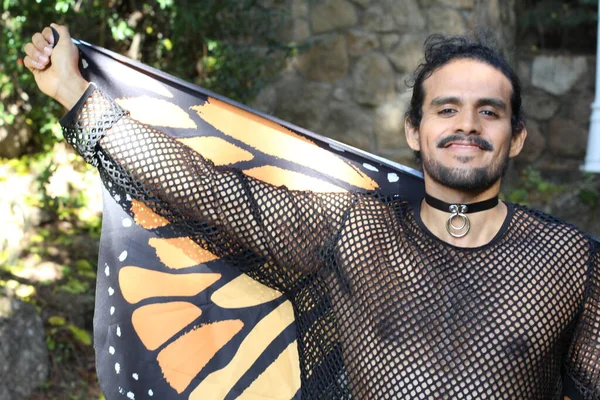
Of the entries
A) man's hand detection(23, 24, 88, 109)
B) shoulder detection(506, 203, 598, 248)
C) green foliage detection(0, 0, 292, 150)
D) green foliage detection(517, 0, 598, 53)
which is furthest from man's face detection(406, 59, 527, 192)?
green foliage detection(517, 0, 598, 53)

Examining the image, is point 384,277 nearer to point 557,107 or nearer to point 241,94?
point 241,94

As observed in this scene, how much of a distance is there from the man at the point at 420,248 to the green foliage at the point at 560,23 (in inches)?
164

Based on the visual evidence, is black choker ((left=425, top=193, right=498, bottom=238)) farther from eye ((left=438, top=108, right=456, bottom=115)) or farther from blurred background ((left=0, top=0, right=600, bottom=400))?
blurred background ((left=0, top=0, right=600, bottom=400))

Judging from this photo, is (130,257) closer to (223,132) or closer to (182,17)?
(223,132)

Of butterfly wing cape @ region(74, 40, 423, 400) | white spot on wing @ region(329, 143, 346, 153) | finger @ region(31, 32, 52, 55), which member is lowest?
butterfly wing cape @ region(74, 40, 423, 400)

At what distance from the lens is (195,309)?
225cm

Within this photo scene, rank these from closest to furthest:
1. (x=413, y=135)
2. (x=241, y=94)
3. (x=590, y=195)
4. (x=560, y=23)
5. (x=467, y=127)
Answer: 1. (x=467, y=127)
2. (x=413, y=135)
3. (x=241, y=94)
4. (x=590, y=195)
5. (x=560, y=23)

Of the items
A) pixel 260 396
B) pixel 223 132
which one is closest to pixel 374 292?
pixel 260 396

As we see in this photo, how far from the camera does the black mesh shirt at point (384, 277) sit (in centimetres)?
190

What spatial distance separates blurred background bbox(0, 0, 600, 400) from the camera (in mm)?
3594

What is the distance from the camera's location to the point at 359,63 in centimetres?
516

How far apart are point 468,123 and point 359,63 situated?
3.27m

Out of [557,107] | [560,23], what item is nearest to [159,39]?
[557,107]

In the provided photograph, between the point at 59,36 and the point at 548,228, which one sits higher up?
the point at 59,36
